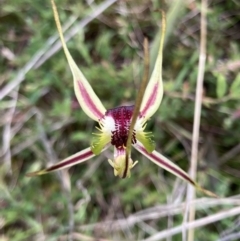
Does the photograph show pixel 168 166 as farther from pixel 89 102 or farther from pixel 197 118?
pixel 197 118

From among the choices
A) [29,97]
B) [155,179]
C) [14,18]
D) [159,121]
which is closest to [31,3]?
[14,18]

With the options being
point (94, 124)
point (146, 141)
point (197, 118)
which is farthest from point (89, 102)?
point (94, 124)

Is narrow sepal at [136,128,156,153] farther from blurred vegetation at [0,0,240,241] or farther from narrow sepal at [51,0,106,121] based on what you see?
blurred vegetation at [0,0,240,241]

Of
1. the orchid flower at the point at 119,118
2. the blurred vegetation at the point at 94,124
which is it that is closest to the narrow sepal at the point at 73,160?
the orchid flower at the point at 119,118

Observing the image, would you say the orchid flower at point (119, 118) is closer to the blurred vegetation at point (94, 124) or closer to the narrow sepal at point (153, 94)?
the narrow sepal at point (153, 94)

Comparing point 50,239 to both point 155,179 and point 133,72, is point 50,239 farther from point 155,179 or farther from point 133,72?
point 133,72

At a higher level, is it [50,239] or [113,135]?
[113,135]
